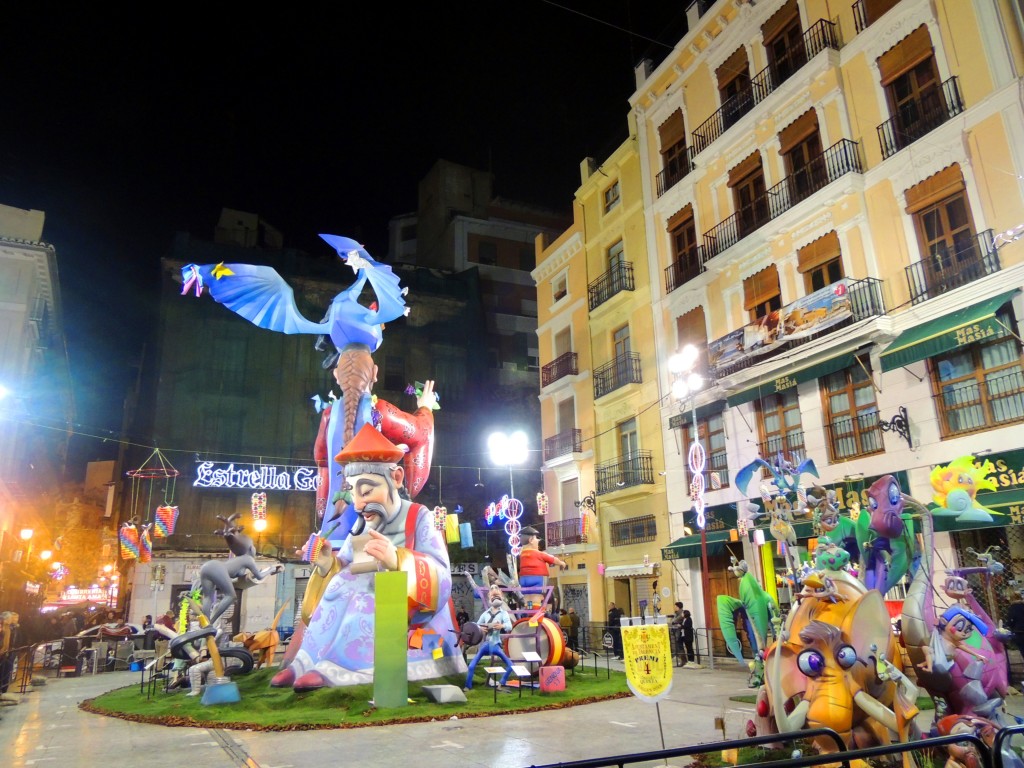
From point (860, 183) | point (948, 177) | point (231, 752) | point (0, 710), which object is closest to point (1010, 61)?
point (948, 177)

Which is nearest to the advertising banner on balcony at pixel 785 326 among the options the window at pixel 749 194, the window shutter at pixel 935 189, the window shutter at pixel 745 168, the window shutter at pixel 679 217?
the window shutter at pixel 935 189

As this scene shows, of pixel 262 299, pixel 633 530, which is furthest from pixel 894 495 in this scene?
pixel 633 530

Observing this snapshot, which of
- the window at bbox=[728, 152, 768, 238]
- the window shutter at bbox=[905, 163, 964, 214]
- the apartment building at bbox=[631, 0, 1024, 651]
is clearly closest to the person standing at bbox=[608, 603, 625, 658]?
the apartment building at bbox=[631, 0, 1024, 651]

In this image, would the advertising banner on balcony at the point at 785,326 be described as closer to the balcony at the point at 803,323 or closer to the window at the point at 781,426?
the balcony at the point at 803,323

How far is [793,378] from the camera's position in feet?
56.0

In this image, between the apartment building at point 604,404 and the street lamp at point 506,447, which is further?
the street lamp at point 506,447

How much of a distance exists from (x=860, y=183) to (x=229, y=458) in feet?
86.6

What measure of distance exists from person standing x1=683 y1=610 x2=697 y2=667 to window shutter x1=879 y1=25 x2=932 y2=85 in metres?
13.4

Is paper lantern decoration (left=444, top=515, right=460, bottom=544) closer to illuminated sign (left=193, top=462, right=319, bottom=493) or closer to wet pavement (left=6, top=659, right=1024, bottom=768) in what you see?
wet pavement (left=6, top=659, right=1024, bottom=768)

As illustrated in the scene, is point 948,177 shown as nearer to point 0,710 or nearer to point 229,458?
point 0,710

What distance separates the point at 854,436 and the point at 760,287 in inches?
195

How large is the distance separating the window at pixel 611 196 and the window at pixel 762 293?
26.5 feet

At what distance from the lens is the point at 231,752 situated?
29.4 feet

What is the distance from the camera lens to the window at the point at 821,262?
56.4ft
